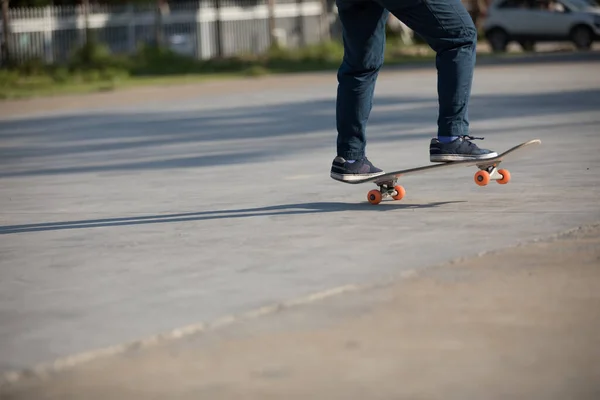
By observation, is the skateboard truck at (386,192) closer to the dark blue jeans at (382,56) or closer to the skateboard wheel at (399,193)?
the skateboard wheel at (399,193)

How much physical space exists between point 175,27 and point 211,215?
105 ft

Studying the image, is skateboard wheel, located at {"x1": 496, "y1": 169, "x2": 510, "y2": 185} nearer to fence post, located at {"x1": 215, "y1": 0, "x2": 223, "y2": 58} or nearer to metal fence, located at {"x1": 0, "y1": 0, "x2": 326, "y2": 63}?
metal fence, located at {"x1": 0, "y1": 0, "x2": 326, "y2": 63}

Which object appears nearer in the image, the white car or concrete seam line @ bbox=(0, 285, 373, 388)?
concrete seam line @ bbox=(0, 285, 373, 388)

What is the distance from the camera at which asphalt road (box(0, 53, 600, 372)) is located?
4926 mm

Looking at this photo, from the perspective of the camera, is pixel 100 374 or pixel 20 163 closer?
pixel 100 374

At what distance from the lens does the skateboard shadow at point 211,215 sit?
7.12 m

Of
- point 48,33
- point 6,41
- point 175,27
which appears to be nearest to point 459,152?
point 6,41

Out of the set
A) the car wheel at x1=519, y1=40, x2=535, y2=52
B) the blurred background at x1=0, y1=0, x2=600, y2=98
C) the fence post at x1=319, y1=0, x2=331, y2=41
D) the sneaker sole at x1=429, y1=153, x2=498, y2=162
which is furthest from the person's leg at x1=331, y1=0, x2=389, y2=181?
the fence post at x1=319, y1=0, x2=331, y2=41

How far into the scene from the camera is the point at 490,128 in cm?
1216

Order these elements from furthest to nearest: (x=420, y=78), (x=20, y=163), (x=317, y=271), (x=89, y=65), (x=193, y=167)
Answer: (x=89, y=65) → (x=420, y=78) → (x=20, y=163) → (x=193, y=167) → (x=317, y=271)

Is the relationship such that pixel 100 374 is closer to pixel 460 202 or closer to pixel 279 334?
pixel 279 334

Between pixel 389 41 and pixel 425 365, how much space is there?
1455 inches

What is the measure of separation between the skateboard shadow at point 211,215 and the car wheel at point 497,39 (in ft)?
88.7

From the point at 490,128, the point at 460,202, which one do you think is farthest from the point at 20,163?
the point at 460,202
